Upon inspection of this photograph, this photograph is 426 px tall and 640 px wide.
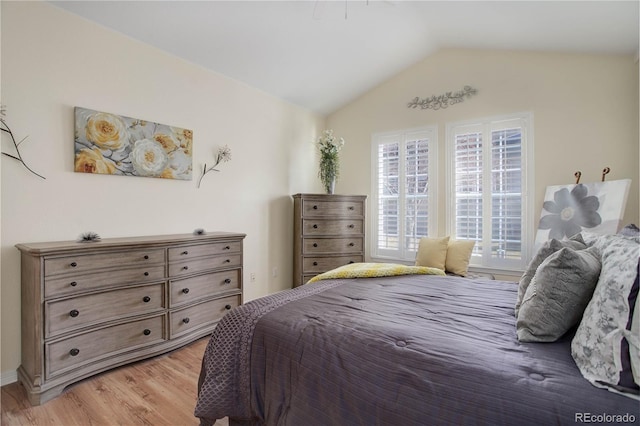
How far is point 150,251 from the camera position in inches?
93.7

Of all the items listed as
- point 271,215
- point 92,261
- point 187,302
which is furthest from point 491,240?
point 92,261

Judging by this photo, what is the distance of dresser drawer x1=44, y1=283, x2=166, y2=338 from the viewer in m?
1.95

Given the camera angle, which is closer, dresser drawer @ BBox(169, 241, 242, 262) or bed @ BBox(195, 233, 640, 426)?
bed @ BBox(195, 233, 640, 426)

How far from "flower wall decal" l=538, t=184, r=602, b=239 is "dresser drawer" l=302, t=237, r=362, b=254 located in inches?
79.7

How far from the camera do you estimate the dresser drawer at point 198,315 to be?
253 centimetres

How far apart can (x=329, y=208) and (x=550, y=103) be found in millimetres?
2579

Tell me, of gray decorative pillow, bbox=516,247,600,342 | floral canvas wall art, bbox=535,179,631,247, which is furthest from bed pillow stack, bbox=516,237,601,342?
floral canvas wall art, bbox=535,179,631,247

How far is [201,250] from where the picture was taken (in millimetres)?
2719

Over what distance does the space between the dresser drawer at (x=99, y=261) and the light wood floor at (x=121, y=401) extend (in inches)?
30.2

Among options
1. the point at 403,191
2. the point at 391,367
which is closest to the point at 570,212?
the point at 403,191

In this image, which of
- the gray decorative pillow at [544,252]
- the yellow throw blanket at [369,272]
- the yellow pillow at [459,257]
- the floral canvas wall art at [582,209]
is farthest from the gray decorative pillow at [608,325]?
the yellow pillow at [459,257]

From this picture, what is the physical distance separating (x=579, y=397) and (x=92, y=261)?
2.56 m

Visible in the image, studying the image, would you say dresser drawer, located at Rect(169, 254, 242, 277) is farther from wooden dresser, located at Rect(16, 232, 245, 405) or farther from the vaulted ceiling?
the vaulted ceiling

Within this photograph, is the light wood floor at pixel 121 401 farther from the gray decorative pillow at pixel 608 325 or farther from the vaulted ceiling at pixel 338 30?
the vaulted ceiling at pixel 338 30
